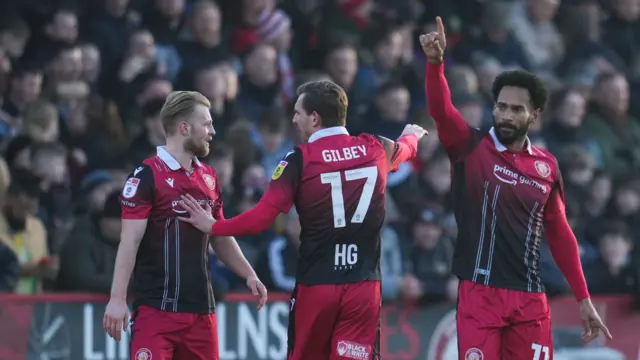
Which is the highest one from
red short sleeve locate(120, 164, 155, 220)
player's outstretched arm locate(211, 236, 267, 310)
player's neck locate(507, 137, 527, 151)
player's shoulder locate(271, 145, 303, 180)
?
player's neck locate(507, 137, 527, 151)


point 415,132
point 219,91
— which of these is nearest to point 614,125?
point 219,91

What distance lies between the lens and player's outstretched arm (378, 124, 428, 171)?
9328 millimetres

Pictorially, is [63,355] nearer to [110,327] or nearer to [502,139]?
[110,327]

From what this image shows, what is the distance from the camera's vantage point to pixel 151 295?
348 inches

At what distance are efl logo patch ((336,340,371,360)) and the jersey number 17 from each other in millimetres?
Answer: 761

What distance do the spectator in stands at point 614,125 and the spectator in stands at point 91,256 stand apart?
21.5ft

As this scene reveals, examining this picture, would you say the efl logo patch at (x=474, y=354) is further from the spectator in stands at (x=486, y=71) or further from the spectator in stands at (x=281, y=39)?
the spectator in stands at (x=486, y=71)

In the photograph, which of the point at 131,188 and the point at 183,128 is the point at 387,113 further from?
the point at 131,188

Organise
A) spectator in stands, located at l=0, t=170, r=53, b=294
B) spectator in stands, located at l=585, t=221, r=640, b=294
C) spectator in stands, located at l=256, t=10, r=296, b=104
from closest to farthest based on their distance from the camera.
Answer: spectator in stands, located at l=0, t=170, r=53, b=294, spectator in stands, located at l=585, t=221, r=640, b=294, spectator in stands, located at l=256, t=10, r=296, b=104

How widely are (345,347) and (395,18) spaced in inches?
295

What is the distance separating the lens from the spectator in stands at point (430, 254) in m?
13.0

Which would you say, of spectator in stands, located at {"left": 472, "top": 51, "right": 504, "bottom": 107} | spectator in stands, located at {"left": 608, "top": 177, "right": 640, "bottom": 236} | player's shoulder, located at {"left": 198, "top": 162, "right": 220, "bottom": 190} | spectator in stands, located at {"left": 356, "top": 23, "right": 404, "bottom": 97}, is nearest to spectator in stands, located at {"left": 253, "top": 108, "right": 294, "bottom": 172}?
Result: spectator in stands, located at {"left": 356, "top": 23, "right": 404, "bottom": 97}

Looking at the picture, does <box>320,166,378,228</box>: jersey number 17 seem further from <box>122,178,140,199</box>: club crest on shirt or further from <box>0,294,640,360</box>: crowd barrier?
<box>0,294,640,360</box>: crowd barrier

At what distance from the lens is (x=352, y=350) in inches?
353
